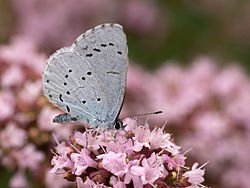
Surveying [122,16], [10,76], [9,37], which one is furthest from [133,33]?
[10,76]

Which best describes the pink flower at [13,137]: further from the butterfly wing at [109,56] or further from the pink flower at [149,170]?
the pink flower at [149,170]

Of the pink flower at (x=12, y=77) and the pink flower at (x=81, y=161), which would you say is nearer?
the pink flower at (x=81, y=161)

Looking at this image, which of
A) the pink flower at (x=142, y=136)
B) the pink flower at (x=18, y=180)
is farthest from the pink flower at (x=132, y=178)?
the pink flower at (x=18, y=180)

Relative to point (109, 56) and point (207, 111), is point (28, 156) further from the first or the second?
point (207, 111)

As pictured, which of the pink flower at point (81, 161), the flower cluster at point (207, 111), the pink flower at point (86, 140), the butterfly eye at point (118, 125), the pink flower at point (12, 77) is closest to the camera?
the pink flower at point (81, 161)

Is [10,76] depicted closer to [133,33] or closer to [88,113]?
[88,113]

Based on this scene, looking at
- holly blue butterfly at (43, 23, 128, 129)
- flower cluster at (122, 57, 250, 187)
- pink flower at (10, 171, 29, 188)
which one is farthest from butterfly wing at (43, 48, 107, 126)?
flower cluster at (122, 57, 250, 187)

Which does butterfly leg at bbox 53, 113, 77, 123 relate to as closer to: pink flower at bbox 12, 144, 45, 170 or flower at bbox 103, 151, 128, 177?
flower at bbox 103, 151, 128, 177
